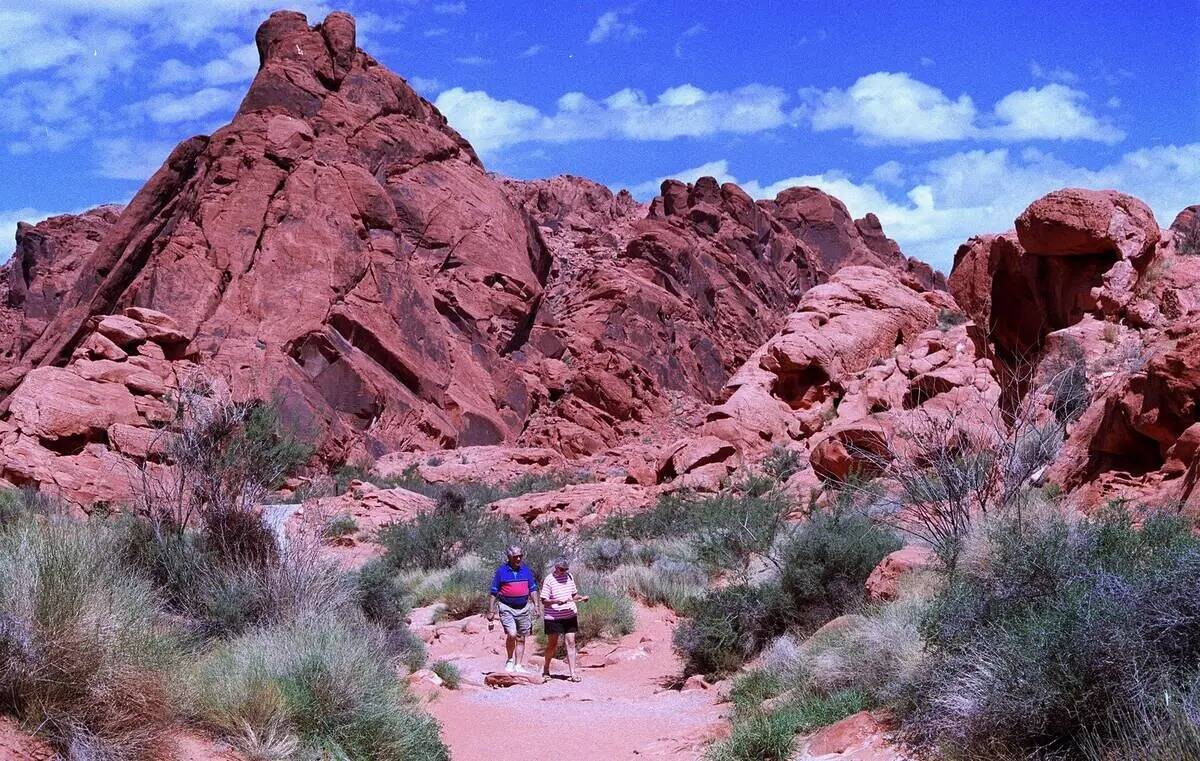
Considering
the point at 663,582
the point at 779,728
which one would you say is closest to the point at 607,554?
the point at 663,582

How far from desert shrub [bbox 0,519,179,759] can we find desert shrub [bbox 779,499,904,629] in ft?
22.9

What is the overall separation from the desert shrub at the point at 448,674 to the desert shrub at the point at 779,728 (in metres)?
4.15

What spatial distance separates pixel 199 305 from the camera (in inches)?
1548

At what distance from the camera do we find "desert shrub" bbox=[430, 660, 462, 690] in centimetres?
1117

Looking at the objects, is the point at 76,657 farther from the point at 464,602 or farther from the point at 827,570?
the point at 464,602

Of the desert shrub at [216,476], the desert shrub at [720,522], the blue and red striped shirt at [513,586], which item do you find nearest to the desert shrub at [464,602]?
the desert shrub at [720,522]

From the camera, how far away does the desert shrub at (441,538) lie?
2033 cm

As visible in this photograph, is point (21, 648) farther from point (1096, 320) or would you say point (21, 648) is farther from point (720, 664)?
point (1096, 320)

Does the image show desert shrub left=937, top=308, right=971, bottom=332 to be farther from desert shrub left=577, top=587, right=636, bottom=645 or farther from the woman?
the woman

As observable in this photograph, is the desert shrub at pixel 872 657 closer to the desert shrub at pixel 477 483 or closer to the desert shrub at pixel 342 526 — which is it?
the desert shrub at pixel 342 526

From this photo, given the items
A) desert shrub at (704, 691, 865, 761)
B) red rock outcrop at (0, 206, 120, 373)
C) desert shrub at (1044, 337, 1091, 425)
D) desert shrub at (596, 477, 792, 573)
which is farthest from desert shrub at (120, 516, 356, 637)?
red rock outcrop at (0, 206, 120, 373)

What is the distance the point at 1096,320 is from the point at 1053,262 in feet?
5.52

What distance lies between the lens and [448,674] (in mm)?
11266

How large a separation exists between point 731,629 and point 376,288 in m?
35.0
